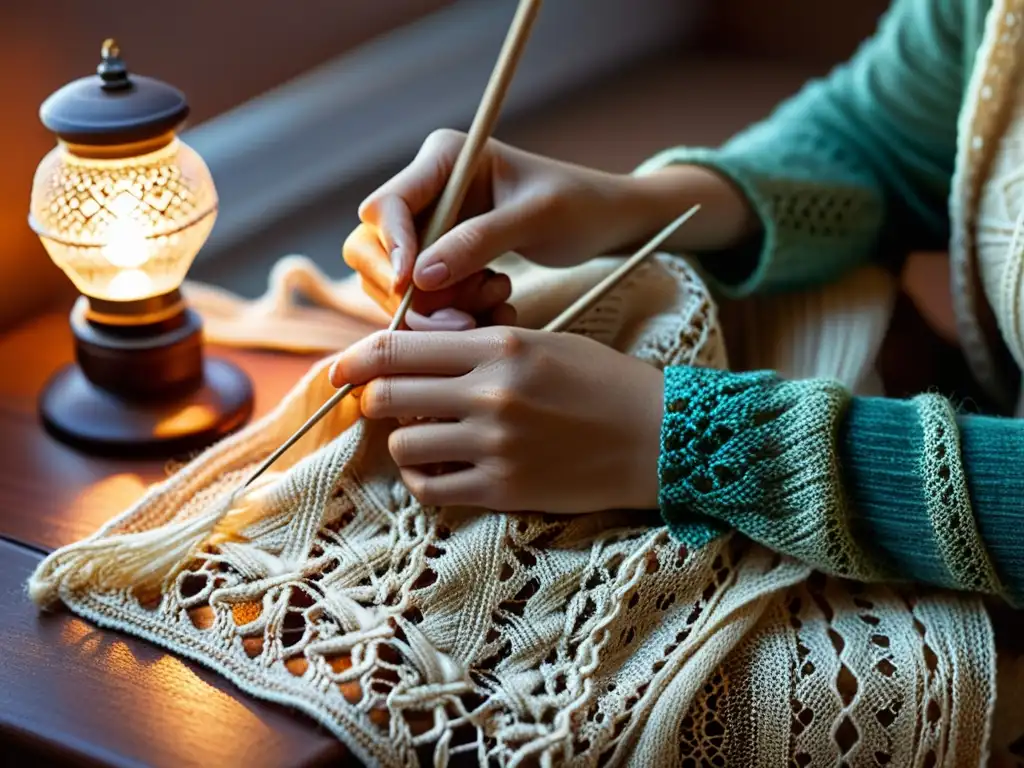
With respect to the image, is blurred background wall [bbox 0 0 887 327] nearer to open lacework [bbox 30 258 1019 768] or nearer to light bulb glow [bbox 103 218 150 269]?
light bulb glow [bbox 103 218 150 269]

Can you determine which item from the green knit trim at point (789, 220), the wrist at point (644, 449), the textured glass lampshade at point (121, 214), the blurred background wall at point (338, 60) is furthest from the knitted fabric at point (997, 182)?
the blurred background wall at point (338, 60)

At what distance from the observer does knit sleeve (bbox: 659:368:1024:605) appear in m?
0.67

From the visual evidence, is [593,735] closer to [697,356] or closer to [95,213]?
[697,356]

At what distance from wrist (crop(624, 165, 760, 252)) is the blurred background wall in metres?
0.45

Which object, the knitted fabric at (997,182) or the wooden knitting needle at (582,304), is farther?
the knitted fabric at (997,182)

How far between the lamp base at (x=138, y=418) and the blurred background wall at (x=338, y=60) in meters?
0.17

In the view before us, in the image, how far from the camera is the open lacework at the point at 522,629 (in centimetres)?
61

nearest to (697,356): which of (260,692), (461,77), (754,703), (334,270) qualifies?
(754,703)

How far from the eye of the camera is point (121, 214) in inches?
30.9

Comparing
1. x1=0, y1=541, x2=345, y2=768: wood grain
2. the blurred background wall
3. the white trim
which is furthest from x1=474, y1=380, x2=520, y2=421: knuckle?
the white trim

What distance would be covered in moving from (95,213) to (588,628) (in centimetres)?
39

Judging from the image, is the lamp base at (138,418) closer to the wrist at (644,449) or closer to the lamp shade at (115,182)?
the lamp shade at (115,182)

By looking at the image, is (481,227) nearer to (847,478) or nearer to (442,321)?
(442,321)

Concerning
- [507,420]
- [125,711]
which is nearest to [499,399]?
[507,420]
